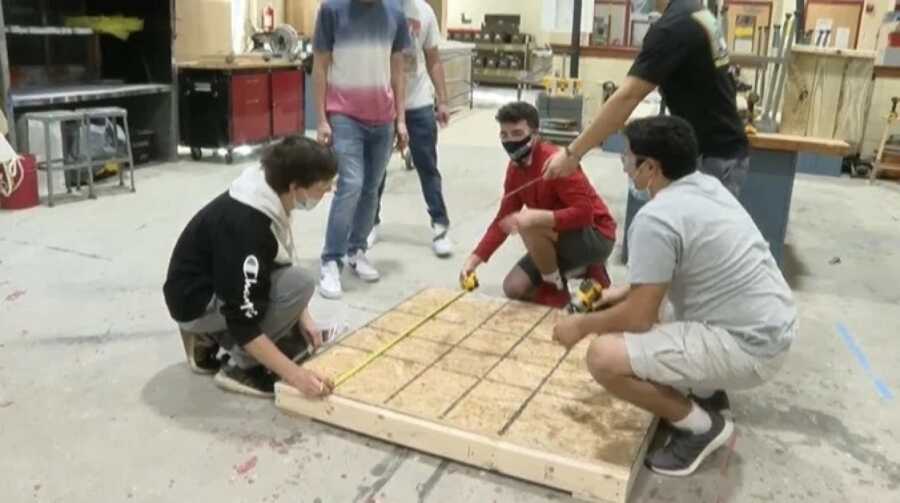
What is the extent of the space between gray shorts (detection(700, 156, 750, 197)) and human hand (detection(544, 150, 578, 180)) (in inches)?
17.8

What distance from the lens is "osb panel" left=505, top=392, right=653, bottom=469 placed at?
1953mm

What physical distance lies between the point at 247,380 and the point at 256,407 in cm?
11

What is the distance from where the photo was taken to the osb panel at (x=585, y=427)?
1953 millimetres

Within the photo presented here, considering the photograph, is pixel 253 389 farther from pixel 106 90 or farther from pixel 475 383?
pixel 106 90

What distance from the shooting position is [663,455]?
2049 mm

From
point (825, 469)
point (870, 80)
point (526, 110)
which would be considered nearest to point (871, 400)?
point (825, 469)

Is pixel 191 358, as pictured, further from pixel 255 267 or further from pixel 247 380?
pixel 255 267

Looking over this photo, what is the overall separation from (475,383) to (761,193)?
209 centimetres

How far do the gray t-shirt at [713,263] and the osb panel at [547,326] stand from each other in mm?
778

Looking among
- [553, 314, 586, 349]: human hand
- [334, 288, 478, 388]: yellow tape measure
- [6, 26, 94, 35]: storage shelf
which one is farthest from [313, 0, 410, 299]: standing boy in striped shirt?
[6, 26, 94, 35]: storage shelf

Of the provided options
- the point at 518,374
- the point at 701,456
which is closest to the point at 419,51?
the point at 518,374

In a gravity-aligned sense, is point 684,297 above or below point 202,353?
above

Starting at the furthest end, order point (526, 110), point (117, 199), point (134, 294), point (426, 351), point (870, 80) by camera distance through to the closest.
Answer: point (870, 80), point (117, 199), point (134, 294), point (526, 110), point (426, 351)

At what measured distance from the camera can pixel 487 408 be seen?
2145mm
